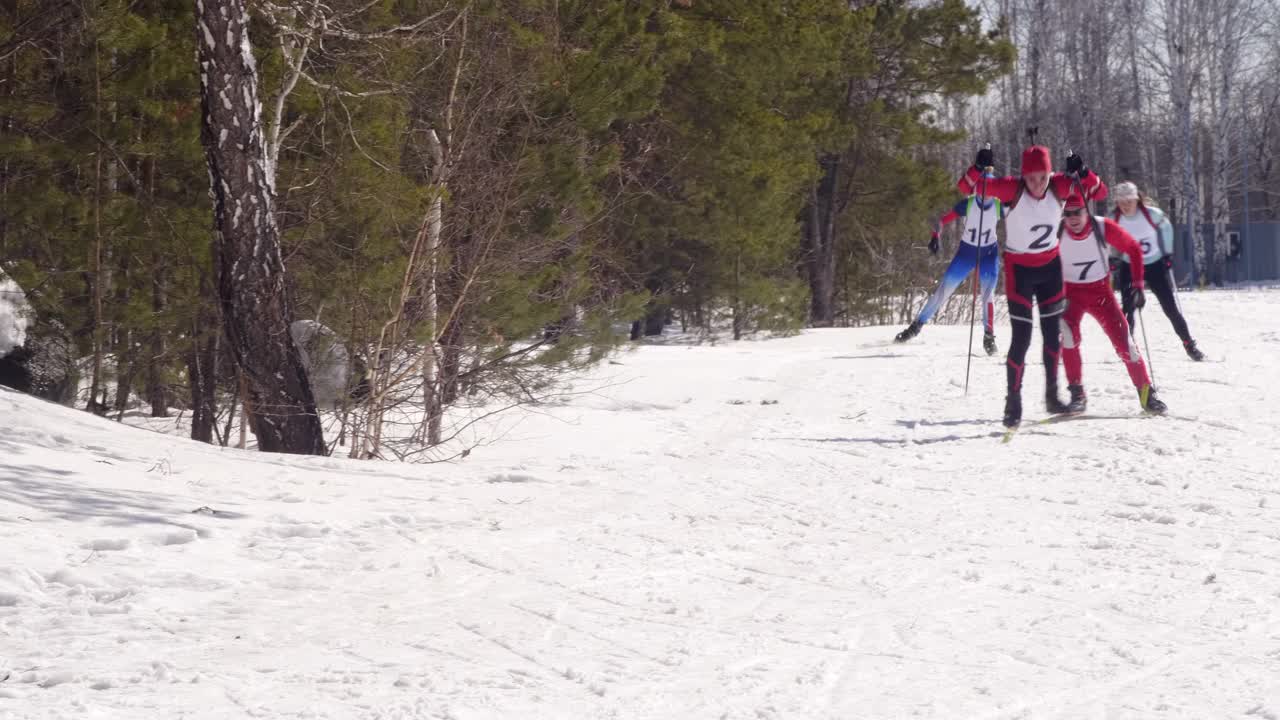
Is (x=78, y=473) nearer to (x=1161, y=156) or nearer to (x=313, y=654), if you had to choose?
(x=313, y=654)

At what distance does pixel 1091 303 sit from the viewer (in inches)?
391

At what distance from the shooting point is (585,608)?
4.63 metres

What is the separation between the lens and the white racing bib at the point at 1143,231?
1325 centimetres

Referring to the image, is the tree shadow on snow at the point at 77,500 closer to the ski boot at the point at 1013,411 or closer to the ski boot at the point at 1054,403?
the ski boot at the point at 1013,411

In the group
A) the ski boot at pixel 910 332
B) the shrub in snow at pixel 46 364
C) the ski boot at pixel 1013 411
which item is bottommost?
the ski boot at pixel 1013 411

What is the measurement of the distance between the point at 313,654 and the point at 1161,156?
184 feet

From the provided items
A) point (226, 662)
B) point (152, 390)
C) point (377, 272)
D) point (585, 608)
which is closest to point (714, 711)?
point (585, 608)

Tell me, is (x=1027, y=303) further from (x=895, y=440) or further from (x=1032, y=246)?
(x=895, y=440)

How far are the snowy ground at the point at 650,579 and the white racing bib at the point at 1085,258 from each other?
1.37 m

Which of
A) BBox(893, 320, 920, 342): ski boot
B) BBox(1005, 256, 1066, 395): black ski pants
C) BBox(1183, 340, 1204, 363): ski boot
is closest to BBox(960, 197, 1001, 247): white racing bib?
BBox(1183, 340, 1204, 363): ski boot

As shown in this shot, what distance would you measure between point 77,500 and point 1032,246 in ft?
22.0

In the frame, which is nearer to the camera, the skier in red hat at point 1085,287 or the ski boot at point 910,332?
the skier in red hat at point 1085,287

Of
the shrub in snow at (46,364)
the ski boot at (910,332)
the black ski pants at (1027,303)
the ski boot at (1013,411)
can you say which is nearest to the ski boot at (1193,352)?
the ski boot at (910,332)

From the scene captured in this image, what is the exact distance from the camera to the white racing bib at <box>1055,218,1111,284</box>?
32.6ft
